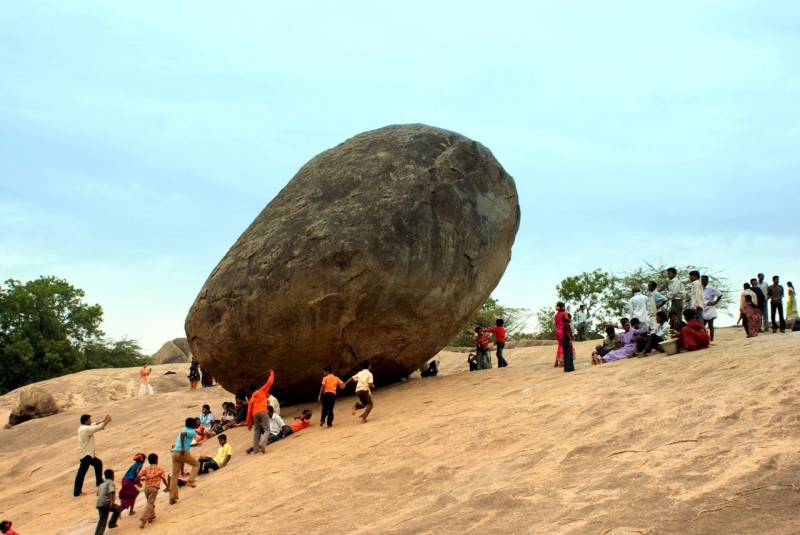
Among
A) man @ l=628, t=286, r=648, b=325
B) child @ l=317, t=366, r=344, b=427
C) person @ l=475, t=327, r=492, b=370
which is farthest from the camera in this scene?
person @ l=475, t=327, r=492, b=370

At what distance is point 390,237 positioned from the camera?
11367mm

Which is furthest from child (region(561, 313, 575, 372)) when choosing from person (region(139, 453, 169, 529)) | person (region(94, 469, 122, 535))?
person (region(94, 469, 122, 535))

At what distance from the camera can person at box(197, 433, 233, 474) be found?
10.1 meters

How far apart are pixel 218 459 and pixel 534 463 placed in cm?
490

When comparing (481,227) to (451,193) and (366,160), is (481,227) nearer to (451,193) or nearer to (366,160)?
(451,193)

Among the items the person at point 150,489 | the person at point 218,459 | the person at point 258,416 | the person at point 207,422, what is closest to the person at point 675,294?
the person at point 258,416

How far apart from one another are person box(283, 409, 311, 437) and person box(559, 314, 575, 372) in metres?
4.01

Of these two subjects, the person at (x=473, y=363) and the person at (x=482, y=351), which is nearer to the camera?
the person at (x=482, y=351)

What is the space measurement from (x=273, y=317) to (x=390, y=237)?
2.19 meters

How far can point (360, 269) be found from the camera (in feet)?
36.8

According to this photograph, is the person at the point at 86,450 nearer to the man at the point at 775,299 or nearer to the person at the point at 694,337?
the person at the point at 694,337

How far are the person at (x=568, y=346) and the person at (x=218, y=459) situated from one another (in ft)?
17.0

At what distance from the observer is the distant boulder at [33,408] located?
18.7m

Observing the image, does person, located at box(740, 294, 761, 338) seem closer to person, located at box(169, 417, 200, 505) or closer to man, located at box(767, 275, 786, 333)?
man, located at box(767, 275, 786, 333)
